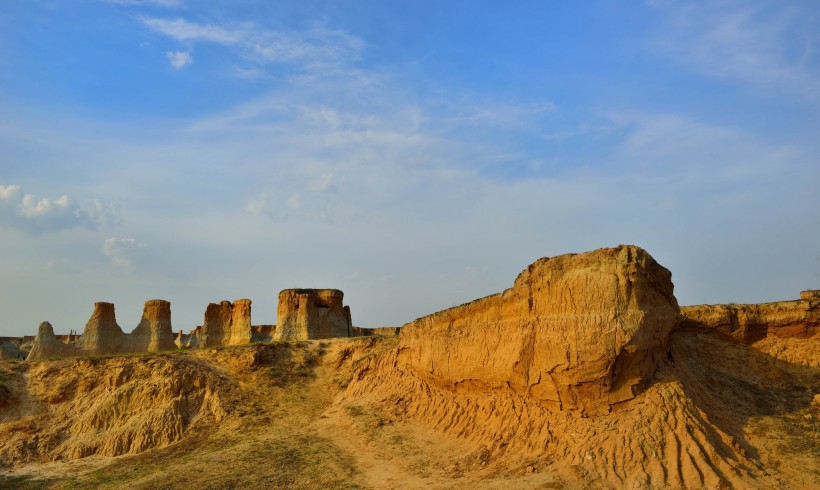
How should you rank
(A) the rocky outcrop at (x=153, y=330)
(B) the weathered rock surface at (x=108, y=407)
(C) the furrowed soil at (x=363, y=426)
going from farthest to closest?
(A) the rocky outcrop at (x=153, y=330) → (B) the weathered rock surface at (x=108, y=407) → (C) the furrowed soil at (x=363, y=426)

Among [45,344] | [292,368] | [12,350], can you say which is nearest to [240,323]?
[45,344]

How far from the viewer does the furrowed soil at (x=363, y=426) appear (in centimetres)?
1377

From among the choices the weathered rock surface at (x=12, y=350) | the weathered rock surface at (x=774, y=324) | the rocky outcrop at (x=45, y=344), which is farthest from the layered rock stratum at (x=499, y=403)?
the weathered rock surface at (x=12, y=350)

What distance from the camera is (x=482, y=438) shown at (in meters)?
17.3

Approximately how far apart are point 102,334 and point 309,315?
12.9 meters

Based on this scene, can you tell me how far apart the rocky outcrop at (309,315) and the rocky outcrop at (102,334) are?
10.2m

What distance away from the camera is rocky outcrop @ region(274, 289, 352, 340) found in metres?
38.3

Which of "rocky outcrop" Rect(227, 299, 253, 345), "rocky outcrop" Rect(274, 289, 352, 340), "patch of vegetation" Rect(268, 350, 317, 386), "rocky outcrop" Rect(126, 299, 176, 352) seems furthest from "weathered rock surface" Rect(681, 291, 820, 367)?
"rocky outcrop" Rect(126, 299, 176, 352)

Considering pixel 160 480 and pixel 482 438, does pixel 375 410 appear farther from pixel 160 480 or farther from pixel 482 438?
pixel 160 480

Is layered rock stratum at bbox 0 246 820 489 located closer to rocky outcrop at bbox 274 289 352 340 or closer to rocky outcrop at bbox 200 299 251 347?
rocky outcrop at bbox 274 289 352 340

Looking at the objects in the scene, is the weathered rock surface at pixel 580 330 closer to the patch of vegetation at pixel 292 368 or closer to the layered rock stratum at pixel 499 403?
the layered rock stratum at pixel 499 403

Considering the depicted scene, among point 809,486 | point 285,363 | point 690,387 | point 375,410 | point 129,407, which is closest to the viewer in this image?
point 809,486

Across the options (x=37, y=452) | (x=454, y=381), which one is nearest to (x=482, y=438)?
(x=454, y=381)

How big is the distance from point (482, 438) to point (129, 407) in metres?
14.2
